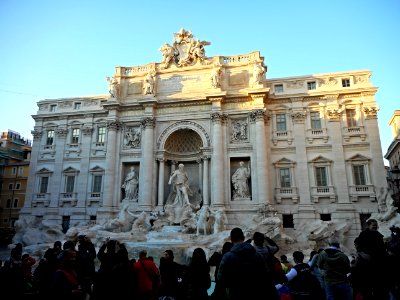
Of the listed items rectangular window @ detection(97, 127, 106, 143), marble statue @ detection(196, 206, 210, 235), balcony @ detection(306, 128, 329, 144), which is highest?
rectangular window @ detection(97, 127, 106, 143)

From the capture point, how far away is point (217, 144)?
2491cm

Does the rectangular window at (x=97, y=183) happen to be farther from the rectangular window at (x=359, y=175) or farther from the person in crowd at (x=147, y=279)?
the person in crowd at (x=147, y=279)

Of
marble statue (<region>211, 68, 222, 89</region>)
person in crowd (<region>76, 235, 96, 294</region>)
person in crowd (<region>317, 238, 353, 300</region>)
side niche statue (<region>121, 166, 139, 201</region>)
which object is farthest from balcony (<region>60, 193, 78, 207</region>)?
person in crowd (<region>317, 238, 353, 300</region>)

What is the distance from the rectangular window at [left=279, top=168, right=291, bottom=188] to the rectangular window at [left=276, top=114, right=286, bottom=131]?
343cm

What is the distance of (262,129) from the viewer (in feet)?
80.3

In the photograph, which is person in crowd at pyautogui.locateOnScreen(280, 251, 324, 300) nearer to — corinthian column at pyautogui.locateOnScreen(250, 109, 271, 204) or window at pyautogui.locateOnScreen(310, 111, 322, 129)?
corinthian column at pyautogui.locateOnScreen(250, 109, 271, 204)

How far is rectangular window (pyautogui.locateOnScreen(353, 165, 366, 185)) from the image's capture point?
23538 millimetres

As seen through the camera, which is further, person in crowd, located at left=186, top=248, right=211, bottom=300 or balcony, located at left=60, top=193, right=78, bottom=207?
balcony, located at left=60, top=193, right=78, bottom=207

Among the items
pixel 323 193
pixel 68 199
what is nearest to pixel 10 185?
pixel 68 199

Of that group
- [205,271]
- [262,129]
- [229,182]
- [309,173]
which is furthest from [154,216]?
[205,271]

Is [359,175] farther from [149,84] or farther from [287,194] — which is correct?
[149,84]

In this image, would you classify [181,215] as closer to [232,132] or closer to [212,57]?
[232,132]

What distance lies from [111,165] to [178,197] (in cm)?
656

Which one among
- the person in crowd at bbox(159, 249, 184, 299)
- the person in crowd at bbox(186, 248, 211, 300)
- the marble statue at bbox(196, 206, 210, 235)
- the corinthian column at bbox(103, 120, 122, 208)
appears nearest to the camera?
the person in crowd at bbox(186, 248, 211, 300)
